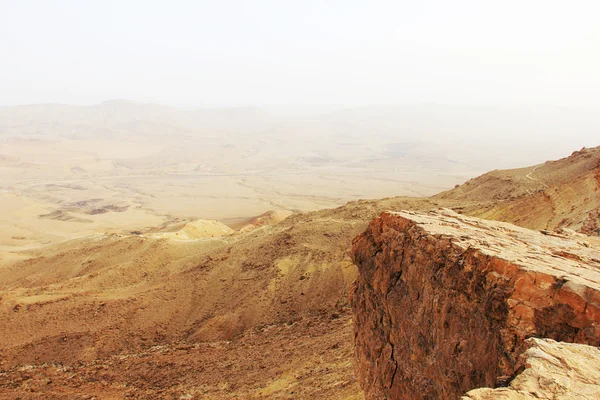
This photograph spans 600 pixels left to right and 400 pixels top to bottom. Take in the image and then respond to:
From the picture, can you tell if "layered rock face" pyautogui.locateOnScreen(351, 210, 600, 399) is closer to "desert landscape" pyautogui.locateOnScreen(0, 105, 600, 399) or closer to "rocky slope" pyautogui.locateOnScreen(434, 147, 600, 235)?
"desert landscape" pyautogui.locateOnScreen(0, 105, 600, 399)

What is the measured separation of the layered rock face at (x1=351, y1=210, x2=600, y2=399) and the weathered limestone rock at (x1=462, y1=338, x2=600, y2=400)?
1.16ft

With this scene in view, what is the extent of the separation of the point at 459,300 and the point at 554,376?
6.09 feet

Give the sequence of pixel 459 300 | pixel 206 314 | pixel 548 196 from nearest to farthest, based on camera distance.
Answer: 1. pixel 459 300
2. pixel 206 314
3. pixel 548 196

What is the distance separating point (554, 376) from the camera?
3312mm

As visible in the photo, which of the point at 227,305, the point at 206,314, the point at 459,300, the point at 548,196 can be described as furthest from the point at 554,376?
the point at 548,196

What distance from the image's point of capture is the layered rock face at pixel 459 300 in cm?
428

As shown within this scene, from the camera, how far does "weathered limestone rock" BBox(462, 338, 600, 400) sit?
3.13m

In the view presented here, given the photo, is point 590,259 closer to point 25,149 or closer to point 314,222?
point 314,222

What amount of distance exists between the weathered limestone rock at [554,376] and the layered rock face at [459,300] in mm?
354

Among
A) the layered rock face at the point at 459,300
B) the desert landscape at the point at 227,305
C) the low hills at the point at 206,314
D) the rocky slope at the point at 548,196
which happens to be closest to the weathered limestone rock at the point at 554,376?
the desert landscape at the point at 227,305

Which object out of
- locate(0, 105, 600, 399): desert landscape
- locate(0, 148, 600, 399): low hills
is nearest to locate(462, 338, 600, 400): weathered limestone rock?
locate(0, 105, 600, 399): desert landscape

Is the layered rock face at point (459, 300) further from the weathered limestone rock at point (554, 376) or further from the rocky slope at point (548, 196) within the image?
the rocky slope at point (548, 196)

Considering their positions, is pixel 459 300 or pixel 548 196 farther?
pixel 548 196

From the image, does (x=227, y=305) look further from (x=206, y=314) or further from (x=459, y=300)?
(x=459, y=300)
